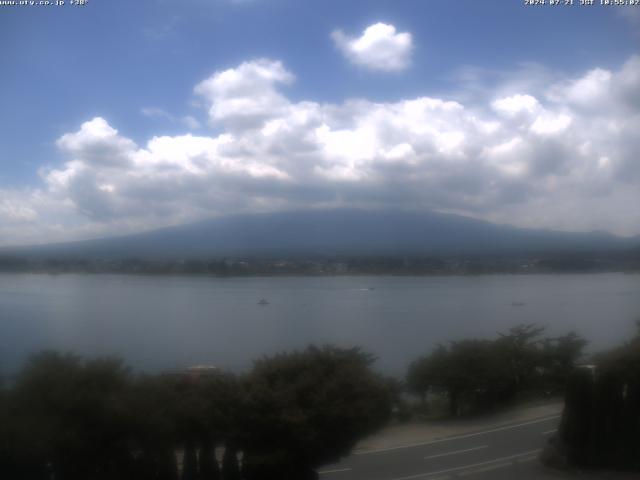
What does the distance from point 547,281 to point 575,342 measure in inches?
142

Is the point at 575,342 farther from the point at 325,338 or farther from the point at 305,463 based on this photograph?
the point at 305,463

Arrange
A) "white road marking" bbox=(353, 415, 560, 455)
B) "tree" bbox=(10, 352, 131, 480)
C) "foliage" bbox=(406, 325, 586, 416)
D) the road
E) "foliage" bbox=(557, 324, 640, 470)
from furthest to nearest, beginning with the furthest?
"foliage" bbox=(406, 325, 586, 416)
"foliage" bbox=(557, 324, 640, 470)
"white road marking" bbox=(353, 415, 560, 455)
the road
"tree" bbox=(10, 352, 131, 480)

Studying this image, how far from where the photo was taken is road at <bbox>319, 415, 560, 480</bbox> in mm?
7715

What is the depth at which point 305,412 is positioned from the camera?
7.78 meters

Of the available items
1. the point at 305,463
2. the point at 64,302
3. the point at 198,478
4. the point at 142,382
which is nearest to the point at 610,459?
the point at 305,463

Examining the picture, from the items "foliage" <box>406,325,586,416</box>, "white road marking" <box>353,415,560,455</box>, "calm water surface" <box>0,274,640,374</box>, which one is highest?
"calm water surface" <box>0,274,640,374</box>

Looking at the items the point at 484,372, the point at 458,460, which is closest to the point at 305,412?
the point at 458,460

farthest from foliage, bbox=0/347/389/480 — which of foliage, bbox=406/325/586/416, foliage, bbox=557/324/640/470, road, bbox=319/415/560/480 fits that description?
foliage, bbox=557/324/640/470

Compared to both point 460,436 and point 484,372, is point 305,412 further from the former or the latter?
point 484,372

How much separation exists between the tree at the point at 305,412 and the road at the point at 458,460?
12.5 inches

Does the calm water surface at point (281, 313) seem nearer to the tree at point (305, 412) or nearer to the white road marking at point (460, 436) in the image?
the tree at point (305, 412)

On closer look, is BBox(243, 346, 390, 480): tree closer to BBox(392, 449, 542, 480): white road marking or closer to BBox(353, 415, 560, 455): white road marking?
BBox(353, 415, 560, 455): white road marking

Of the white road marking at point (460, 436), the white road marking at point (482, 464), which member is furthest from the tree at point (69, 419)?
the white road marking at point (482, 464)

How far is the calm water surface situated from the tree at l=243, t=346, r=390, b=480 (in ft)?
2.63
